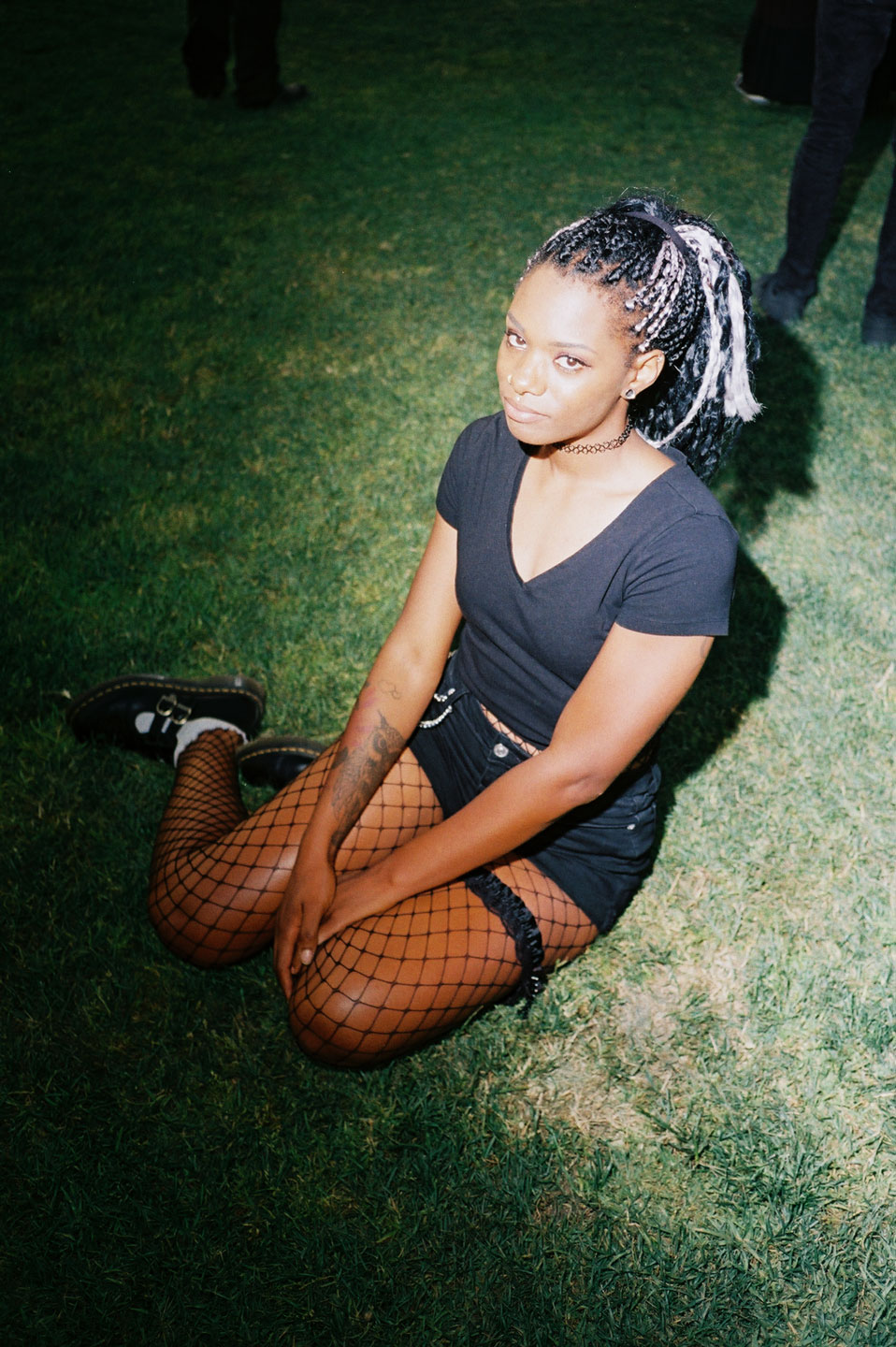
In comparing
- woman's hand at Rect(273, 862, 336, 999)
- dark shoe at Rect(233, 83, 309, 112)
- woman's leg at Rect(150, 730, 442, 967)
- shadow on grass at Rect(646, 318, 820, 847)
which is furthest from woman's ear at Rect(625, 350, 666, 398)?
dark shoe at Rect(233, 83, 309, 112)

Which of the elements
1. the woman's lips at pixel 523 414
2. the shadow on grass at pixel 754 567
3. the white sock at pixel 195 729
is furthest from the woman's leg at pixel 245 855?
the woman's lips at pixel 523 414

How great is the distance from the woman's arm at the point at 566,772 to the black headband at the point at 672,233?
2.06 feet

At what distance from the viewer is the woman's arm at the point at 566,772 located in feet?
5.52

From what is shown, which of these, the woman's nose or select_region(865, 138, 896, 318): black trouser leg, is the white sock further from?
select_region(865, 138, 896, 318): black trouser leg

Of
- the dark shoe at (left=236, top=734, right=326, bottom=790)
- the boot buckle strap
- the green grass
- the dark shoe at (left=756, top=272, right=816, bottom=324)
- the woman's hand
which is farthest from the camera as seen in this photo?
the dark shoe at (left=756, top=272, right=816, bottom=324)

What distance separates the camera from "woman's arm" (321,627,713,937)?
1.68 metres

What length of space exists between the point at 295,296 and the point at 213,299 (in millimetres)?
398

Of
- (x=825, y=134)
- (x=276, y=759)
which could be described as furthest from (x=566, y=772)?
(x=825, y=134)

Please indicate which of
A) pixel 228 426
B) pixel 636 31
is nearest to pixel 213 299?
pixel 228 426

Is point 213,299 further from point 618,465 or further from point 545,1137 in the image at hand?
point 545,1137

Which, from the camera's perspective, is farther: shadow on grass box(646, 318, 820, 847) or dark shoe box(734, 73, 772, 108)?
dark shoe box(734, 73, 772, 108)

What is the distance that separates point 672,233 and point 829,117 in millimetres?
3418

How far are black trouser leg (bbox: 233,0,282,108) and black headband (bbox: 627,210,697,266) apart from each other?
19.6ft

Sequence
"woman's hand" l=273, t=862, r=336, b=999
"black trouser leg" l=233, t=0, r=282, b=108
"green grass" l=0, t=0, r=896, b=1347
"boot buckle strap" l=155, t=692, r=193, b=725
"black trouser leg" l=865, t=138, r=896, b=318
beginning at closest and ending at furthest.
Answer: "green grass" l=0, t=0, r=896, b=1347 → "woman's hand" l=273, t=862, r=336, b=999 → "boot buckle strap" l=155, t=692, r=193, b=725 → "black trouser leg" l=865, t=138, r=896, b=318 → "black trouser leg" l=233, t=0, r=282, b=108
